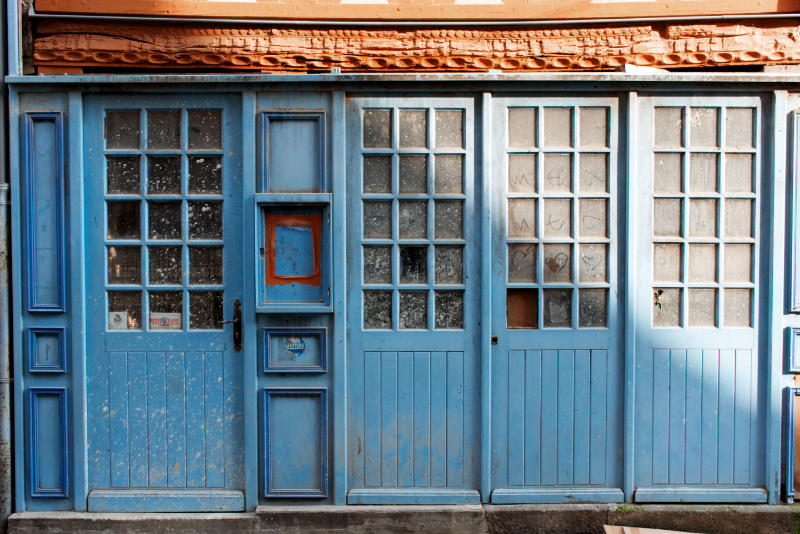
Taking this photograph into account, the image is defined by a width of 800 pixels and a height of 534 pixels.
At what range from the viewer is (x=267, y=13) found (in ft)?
13.7

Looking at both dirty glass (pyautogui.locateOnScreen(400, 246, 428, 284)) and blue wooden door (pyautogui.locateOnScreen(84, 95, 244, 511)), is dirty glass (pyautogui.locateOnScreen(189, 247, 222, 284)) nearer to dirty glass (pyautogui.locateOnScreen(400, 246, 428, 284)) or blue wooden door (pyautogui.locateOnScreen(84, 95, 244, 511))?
blue wooden door (pyautogui.locateOnScreen(84, 95, 244, 511))

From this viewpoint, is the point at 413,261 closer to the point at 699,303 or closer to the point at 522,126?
the point at 522,126

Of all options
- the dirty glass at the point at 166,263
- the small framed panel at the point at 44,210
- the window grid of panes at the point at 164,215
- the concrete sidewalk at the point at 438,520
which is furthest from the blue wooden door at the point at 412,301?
the small framed panel at the point at 44,210

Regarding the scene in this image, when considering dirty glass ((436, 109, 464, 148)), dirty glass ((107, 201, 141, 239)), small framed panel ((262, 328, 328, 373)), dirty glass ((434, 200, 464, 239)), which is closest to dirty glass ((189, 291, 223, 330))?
small framed panel ((262, 328, 328, 373))

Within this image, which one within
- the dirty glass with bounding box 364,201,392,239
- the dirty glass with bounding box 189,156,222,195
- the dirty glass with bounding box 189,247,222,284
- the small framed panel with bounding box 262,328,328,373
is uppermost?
the dirty glass with bounding box 189,156,222,195

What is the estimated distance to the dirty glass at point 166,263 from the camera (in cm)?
397

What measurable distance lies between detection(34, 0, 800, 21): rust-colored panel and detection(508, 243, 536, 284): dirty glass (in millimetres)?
1690

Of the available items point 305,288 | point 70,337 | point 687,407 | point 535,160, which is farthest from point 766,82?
point 70,337

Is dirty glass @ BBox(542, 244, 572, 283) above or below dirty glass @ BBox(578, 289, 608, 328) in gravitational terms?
above

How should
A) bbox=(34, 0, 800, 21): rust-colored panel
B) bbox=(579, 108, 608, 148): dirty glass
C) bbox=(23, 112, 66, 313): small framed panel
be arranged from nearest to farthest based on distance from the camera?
bbox=(23, 112, 66, 313): small framed panel → bbox=(579, 108, 608, 148): dirty glass → bbox=(34, 0, 800, 21): rust-colored panel

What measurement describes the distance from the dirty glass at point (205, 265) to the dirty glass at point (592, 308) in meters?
2.49

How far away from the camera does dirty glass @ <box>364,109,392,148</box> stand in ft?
13.0

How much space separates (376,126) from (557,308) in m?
1.76

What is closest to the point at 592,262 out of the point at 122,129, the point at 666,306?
the point at 666,306
